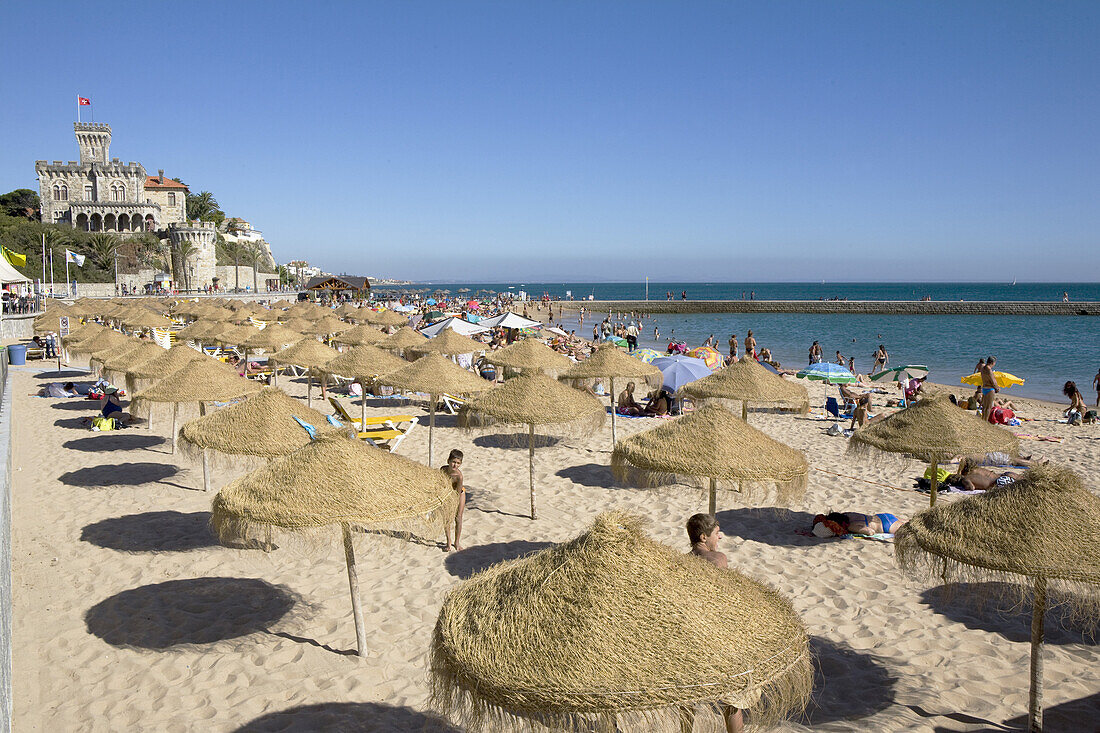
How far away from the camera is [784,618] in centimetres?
289

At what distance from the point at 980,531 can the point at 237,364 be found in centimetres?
1763

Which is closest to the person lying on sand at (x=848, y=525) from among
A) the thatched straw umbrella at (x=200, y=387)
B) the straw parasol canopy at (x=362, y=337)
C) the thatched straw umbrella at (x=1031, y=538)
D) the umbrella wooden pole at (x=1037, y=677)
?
the thatched straw umbrella at (x=1031, y=538)

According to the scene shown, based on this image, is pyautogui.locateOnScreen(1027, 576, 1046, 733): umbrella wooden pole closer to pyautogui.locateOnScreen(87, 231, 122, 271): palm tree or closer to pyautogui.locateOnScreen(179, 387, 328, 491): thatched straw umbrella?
pyautogui.locateOnScreen(179, 387, 328, 491): thatched straw umbrella

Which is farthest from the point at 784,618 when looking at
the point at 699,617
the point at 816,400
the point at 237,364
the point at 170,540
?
the point at 237,364

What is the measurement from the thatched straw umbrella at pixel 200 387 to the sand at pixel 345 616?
127 centimetres

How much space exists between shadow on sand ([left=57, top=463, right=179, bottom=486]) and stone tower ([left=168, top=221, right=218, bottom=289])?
56301mm

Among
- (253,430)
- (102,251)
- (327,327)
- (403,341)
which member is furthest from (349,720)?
(102,251)

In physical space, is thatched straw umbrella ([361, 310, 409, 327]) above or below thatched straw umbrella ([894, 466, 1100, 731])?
above

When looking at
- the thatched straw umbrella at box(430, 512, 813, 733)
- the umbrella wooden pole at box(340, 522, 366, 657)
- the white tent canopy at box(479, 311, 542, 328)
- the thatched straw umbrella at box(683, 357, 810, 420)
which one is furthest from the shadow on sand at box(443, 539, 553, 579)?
the white tent canopy at box(479, 311, 542, 328)

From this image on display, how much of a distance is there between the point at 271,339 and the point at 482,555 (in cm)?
1026

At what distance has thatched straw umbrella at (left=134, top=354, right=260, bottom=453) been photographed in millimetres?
8234

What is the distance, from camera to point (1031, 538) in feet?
12.5

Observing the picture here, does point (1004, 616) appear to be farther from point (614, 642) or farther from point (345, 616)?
point (345, 616)

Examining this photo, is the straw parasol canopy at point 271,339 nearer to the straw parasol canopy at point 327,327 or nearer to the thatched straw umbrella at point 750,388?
the straw parasol canopy at point 327,327
